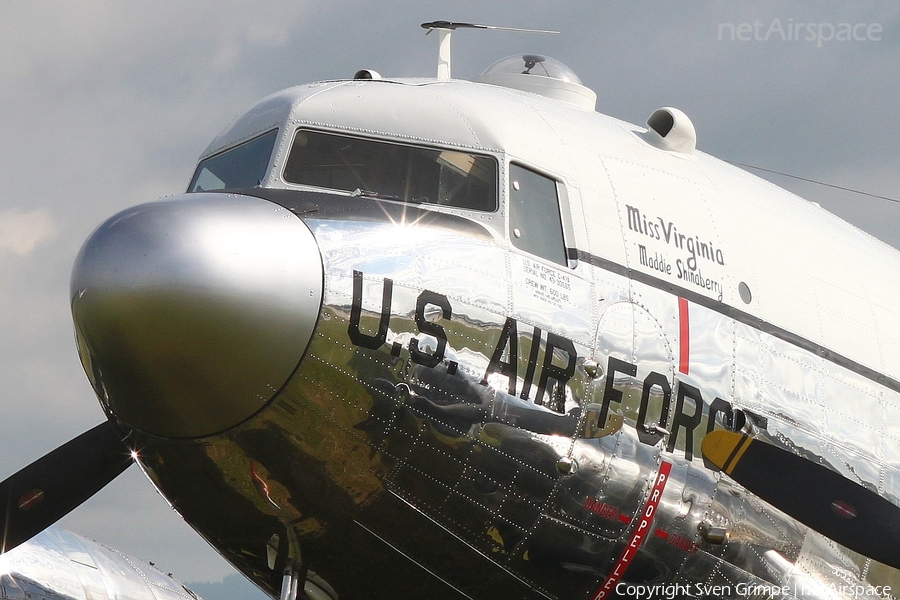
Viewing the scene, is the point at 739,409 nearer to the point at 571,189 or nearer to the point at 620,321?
the point at 620,321

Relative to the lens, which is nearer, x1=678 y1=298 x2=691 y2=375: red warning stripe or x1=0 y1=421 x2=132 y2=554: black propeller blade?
x1=678 y1=298 x2=691 y2=375: red warning stripe

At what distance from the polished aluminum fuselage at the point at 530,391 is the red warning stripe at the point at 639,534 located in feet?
0.06

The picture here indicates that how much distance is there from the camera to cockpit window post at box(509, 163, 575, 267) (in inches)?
333

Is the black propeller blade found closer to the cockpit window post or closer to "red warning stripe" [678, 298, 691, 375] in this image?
the cockpit window post

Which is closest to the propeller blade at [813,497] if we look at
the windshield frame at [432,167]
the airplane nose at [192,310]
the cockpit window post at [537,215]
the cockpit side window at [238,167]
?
the cockpit window post at [537,215]

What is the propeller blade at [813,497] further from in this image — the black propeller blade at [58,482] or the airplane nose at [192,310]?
the black propeller blade at [58,482]

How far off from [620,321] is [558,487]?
1284 mm

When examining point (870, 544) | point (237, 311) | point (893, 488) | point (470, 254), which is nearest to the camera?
point (237, 311)

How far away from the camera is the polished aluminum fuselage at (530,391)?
7.56 m

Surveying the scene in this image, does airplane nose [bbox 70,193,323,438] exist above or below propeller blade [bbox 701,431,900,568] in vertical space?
above

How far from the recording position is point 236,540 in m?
8.16

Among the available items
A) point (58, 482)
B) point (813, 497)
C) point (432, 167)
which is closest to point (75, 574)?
point (58, 482)

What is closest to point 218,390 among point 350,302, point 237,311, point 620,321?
point 237,311

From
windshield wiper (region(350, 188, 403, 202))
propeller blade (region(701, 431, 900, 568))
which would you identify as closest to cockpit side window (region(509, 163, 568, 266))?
windshield wiper (region(350, 188, 403, 202))
